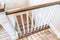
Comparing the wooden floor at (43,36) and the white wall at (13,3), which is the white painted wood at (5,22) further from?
the white wall at (13,3)

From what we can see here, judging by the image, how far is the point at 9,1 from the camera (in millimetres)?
2348

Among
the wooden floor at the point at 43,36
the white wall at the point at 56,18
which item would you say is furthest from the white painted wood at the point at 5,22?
the white wall at the point at 56,18

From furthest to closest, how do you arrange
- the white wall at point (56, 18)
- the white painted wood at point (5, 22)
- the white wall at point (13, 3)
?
the white wall at point (13, 3)
the white wall at point (56, 18)
the white painted wood at point (5, 22)

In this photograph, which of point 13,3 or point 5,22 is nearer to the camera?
point 5,22

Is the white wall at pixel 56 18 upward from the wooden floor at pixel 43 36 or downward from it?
upward

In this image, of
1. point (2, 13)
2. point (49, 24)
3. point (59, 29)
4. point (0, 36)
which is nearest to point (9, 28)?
point (2, 13)

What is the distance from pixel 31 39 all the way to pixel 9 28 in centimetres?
53

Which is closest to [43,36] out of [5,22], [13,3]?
[5,22]

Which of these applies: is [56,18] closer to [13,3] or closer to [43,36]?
[43,36]

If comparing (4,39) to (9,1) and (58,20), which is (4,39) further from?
(58,20)

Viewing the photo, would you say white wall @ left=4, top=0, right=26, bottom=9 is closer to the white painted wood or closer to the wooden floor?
the white painted wood

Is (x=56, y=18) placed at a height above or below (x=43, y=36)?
above

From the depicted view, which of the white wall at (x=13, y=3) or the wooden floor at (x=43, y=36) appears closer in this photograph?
the wooden floor at (x=43, y=36)

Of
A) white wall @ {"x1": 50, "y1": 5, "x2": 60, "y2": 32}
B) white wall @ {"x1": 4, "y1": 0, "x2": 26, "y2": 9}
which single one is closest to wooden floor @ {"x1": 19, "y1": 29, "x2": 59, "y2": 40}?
white wall @ {"x1": 50, "y1": 5, "x2": 60, "y2": 32}
